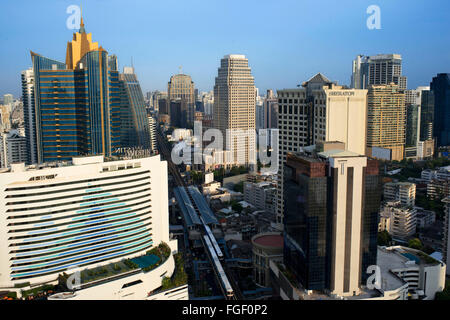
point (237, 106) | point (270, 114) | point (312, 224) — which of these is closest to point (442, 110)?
A: point (270, 114)

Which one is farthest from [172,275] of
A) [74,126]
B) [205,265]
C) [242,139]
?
[242,139]

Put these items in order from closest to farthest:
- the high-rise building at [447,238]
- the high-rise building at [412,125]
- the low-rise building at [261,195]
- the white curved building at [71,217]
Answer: the white curved building at [71,217] → the high-rise building at [447,238] → the low-rise building at [261,195] → the high-rise building at [412,125]

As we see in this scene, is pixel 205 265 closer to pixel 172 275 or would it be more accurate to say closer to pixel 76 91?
pixel 172 275

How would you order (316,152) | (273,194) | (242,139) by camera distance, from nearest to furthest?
Answer: (316,152), (273,194), (242,139)

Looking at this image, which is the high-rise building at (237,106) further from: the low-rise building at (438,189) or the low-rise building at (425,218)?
the low-rise building at (425,218)

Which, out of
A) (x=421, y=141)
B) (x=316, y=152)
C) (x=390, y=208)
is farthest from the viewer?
(x=421, y=141)

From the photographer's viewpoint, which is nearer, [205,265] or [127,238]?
[127,238]

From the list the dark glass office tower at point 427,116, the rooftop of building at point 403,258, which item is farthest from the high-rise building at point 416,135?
the rooftop of building at point 403,258
